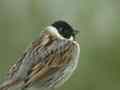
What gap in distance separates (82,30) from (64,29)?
7.58 feet

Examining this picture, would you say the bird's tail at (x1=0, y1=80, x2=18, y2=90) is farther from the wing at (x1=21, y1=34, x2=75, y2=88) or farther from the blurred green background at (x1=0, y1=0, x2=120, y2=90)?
the blurred green background at (x1=0, y1=0, x2=120, y2=90)

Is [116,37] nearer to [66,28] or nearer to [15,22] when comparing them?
[15,22]

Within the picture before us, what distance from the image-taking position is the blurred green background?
689 cm

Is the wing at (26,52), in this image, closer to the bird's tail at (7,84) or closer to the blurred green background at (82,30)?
the bird's tail at (7,84)

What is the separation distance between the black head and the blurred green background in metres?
0.82

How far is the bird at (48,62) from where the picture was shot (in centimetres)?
518

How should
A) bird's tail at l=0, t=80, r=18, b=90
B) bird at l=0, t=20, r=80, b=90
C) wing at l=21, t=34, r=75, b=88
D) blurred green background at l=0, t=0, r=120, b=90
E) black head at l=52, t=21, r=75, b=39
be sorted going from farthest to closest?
blurred green background at l=0, t=0, r=120, b=90 < black head at l=52, t=21, r=75, b=39 < wing at l=21, t=34, r=75, b=88 < bird at l=0, t=20, r=80, b=90 < bird's tail at l=0, t=80, r=18, b=90

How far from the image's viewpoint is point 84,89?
641cm

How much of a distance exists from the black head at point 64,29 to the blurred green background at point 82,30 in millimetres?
817

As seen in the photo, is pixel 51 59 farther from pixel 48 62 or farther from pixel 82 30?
pixel 82 30

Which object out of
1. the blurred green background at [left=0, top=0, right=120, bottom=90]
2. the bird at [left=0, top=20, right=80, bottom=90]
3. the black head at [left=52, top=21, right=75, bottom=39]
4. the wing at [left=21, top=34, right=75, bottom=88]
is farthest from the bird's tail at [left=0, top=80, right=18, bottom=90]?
the blurred green background at [left=0, top=0, right=120, bottom=90]

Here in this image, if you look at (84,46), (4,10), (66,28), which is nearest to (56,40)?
(66,28)

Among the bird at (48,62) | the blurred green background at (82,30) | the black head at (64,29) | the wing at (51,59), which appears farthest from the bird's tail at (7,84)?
the blurred green background at (82,30)

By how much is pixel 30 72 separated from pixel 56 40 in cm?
37
